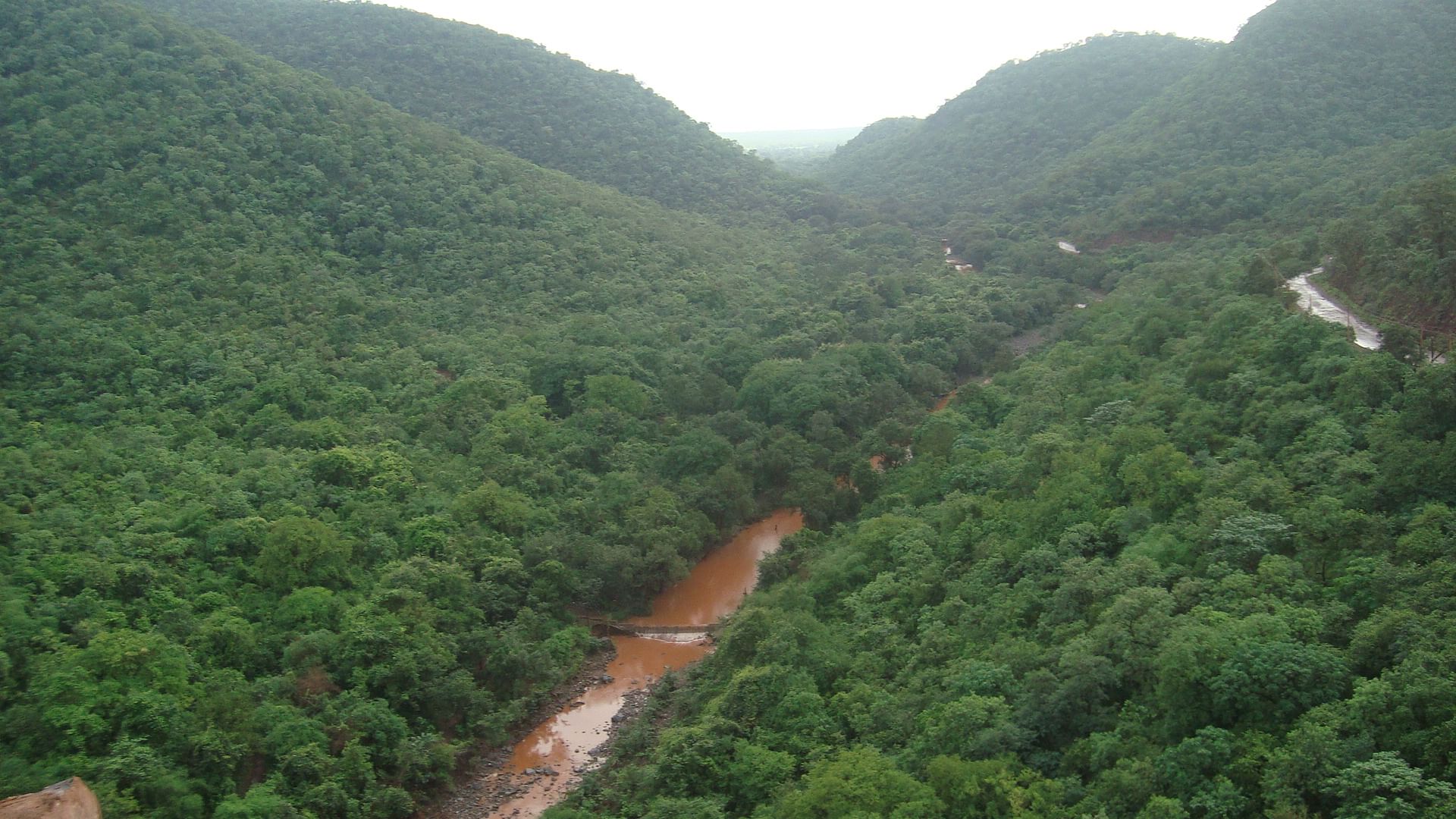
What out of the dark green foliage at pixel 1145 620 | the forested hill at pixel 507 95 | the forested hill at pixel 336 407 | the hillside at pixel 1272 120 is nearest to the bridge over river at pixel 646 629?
the forested hill at pixel 336 407

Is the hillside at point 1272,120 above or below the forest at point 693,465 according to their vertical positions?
above

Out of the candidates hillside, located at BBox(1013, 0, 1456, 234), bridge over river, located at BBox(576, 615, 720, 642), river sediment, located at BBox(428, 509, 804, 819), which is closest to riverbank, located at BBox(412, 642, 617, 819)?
river sediment, located at BBox(428, 509, 804, 819)

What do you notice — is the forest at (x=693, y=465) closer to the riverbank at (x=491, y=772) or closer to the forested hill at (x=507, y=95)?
the riverbank at (x=491, y=772)

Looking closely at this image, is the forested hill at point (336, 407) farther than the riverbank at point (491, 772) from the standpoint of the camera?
No

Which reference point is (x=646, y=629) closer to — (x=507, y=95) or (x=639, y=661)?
(x=639, y=661)

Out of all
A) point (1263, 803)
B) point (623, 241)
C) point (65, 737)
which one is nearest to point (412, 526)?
point (65, 737)

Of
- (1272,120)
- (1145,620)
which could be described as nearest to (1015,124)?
(1272,120)
